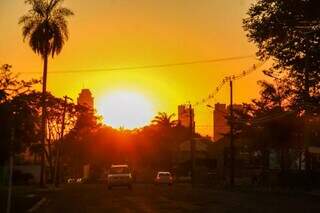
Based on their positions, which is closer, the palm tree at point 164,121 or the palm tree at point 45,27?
the palm tree at point 45,27

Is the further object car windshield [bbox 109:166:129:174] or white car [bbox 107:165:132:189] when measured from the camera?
car windshield [bbox 109:166:129:174]

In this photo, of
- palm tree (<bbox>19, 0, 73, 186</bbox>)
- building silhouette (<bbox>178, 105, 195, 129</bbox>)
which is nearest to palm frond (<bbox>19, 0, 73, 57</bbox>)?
palm tree (<bbox>19, 0, 73, 186</bbox>)

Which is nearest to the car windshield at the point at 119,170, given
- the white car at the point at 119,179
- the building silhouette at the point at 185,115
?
the white car at the point at 119,179

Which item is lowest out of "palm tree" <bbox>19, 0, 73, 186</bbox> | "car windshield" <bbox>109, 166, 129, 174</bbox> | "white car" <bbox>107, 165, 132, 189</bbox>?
"white car" <bbox>107, 165, 132, 189</bbox>

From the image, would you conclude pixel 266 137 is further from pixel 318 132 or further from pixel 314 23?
pixel 314 23

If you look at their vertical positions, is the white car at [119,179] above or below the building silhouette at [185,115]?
below

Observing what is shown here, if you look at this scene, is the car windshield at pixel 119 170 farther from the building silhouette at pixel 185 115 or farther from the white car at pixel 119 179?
the building silhouette at pixel 185 115

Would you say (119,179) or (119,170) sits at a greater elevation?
(119,170)

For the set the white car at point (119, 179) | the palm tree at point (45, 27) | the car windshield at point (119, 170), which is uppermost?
the palm tree at point (45, 27)

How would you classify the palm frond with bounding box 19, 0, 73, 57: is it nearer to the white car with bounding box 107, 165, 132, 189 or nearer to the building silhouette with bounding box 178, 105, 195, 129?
the white car with bounding box 107, 165, 132, 189

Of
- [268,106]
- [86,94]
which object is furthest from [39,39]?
[86,94]

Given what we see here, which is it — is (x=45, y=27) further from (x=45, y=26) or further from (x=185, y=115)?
(x=185, y=115)

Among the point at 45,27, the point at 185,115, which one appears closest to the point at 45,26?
the point at 45,27

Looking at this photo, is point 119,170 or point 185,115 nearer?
point 119,170
